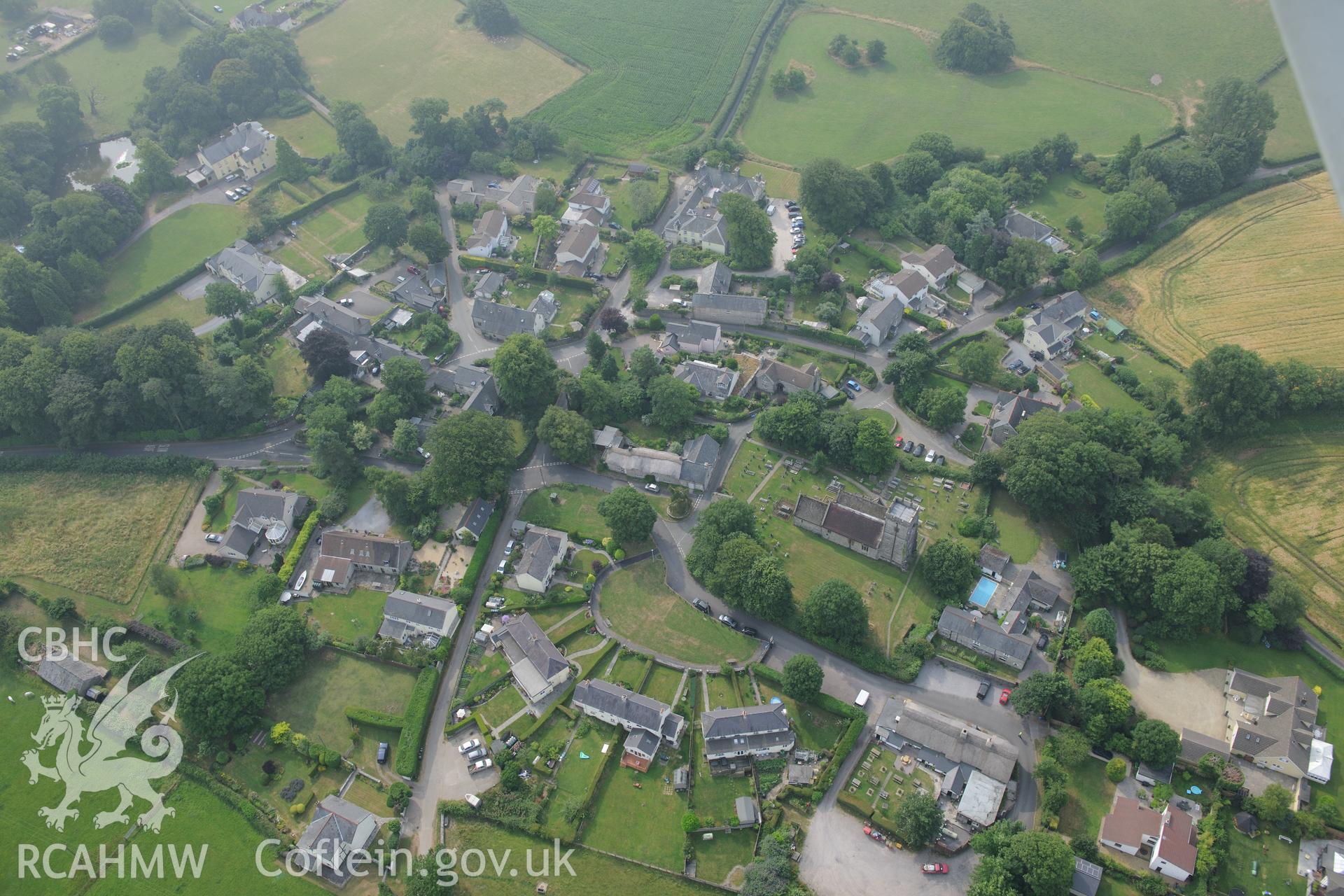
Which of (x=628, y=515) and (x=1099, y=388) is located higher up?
(x=1099, y=388)

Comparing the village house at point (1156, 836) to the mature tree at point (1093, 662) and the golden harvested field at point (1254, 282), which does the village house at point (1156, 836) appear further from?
the golden harvested field at point (1254, 282)

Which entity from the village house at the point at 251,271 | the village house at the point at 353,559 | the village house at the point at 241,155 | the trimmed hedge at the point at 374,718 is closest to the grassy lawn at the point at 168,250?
the village house at the point at 251,271

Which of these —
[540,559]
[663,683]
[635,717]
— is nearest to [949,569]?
[663,683]

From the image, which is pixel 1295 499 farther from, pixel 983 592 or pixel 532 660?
pixel 532 660

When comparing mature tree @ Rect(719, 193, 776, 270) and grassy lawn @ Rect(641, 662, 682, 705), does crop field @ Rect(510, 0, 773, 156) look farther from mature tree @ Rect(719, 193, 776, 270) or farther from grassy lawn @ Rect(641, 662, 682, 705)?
grassy lawn @ Rect(641, 662, 682, 705)

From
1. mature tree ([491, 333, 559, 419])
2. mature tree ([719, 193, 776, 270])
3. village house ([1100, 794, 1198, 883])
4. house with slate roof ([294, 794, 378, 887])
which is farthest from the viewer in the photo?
mature tree ([719, 193, 776, 270])

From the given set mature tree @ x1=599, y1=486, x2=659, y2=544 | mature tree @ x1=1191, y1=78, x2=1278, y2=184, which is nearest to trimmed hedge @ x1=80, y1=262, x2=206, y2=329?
mature tree @ x1=599, y1=486, x2=659, y2=544

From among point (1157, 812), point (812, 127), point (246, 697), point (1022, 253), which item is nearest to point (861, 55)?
A: point (812, 127)
